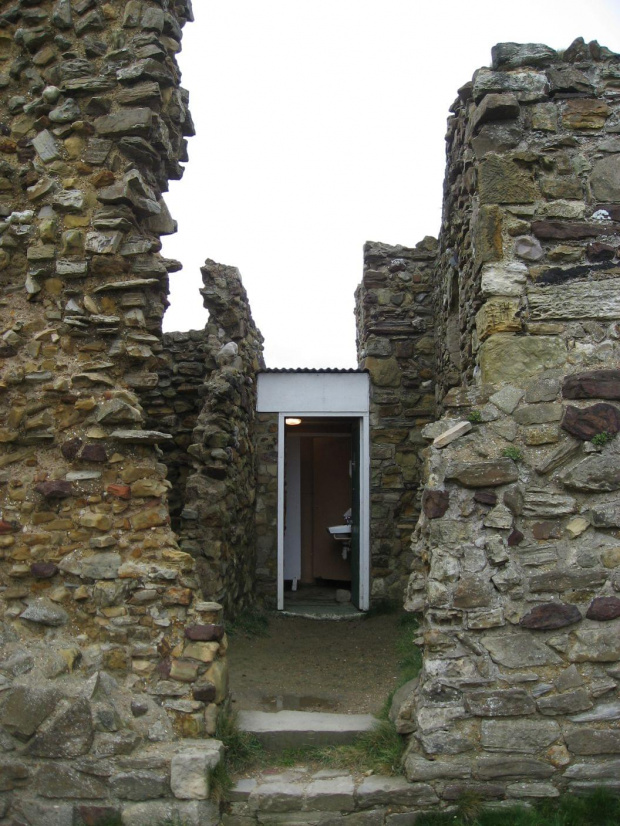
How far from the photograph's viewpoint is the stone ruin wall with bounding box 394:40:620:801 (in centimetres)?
377

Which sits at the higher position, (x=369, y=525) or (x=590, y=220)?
(x=590, y=220)

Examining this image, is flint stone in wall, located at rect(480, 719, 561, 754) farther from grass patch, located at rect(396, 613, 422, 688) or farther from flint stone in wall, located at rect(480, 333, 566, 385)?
flint stone in wall, located at rect(480, 333, 566, 385)

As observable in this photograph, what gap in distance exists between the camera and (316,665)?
6.38 m

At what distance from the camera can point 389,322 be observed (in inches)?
360

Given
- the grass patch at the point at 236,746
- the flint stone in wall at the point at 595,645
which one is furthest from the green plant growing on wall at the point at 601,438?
the grass patch at the point at 236,746

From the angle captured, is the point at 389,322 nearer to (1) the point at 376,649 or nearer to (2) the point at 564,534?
(1) the point at 376,649

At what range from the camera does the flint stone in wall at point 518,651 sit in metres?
3.81

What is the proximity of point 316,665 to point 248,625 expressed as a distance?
125 cm

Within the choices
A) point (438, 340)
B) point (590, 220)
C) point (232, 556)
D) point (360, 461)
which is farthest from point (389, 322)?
point (590, 220)

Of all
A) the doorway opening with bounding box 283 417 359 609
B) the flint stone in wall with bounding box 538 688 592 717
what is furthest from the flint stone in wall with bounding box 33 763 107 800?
the doorway opening with bounding box 283 417 359 609

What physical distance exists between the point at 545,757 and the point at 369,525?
514cm

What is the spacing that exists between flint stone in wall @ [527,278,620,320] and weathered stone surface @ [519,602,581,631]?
5.01ft

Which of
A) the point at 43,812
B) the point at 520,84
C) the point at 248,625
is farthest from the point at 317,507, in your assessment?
the point at 520,84

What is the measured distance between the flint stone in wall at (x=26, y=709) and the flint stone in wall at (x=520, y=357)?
2.84 metres
